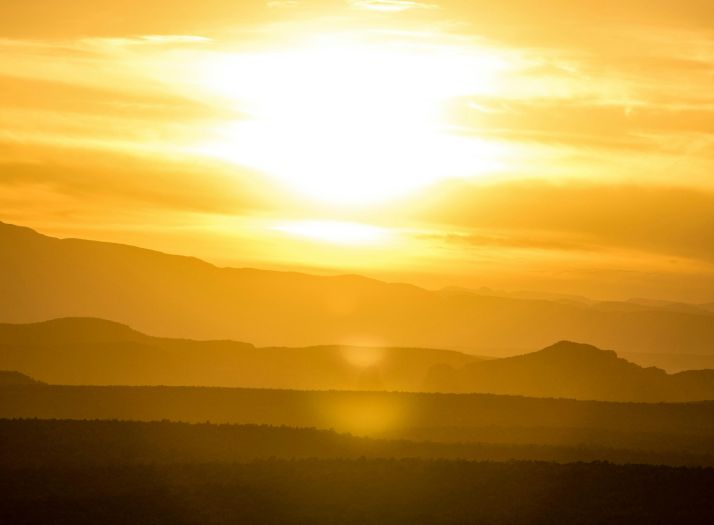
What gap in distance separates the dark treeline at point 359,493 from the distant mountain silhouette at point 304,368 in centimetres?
A: 5260

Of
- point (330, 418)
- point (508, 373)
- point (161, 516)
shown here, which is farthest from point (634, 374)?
point (161, 516)

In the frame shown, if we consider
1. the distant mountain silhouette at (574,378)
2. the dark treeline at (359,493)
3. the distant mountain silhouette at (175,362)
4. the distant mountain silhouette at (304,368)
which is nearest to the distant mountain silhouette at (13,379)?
the distant mountain silhouette at (304,368)

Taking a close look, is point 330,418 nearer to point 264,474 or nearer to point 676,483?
point 264,474

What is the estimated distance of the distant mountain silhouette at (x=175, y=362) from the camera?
99.6 metres

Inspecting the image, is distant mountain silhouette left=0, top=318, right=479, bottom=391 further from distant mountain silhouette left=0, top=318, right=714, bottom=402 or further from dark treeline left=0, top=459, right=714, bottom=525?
dark treeline left=0, top=459, right=714, bottom=525

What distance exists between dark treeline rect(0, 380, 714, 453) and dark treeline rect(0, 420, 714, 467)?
20.5 ft

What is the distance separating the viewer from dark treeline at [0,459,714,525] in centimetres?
2934

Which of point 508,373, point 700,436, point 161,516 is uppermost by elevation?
point 508,373

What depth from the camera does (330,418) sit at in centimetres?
5419

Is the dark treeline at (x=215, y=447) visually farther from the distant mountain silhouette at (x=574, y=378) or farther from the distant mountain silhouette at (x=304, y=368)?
the distant mountain silhouette at (x=574, y=378)

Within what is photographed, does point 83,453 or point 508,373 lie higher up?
point 508,373

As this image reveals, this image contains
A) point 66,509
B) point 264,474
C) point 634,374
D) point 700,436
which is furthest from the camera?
point 634,374

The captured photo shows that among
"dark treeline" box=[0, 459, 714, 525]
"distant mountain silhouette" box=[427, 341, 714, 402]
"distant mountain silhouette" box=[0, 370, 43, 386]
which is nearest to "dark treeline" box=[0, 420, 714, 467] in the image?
"dark treeline" box=[0, 459, 714, 525]

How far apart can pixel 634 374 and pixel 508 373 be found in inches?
386
